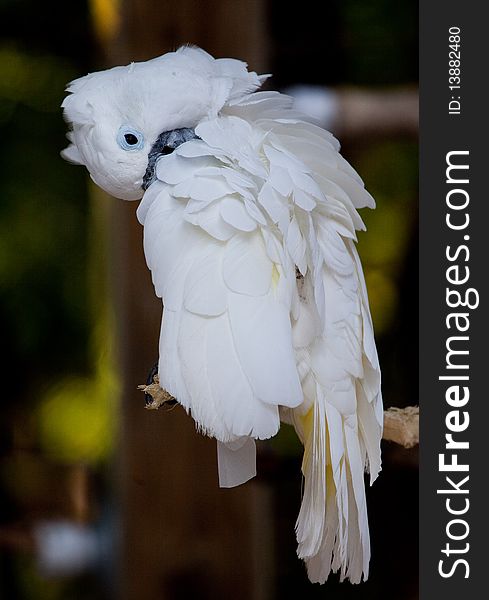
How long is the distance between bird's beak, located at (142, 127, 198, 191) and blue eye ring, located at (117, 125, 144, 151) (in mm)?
13

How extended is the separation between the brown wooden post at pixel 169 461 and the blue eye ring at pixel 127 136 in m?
0.48

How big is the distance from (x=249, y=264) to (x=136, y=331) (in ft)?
2.00

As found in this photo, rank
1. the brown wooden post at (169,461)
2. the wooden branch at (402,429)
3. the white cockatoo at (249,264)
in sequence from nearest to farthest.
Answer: the white cockatoo at (249,264)
the wooden branch at (402,429)
the brown wooden post at (169,461)

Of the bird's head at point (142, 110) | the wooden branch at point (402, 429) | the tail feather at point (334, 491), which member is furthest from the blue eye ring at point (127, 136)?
the wooden branch at point (402, 429)

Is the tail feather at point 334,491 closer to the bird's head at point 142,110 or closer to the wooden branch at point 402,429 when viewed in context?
the wooden branch at point 402,429

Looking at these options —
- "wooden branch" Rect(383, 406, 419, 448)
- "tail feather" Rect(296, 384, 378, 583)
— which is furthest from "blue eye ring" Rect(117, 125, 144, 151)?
"wooden branch" Rect(383, 406, 419, 448)

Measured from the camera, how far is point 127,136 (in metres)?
0.70

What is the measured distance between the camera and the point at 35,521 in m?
1.48

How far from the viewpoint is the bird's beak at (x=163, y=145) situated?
0.70 m

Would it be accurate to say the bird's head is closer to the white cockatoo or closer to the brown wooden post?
the white cockatoo

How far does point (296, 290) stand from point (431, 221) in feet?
1.23

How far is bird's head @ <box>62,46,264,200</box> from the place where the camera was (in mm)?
685

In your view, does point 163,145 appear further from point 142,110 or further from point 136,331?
point 136,331

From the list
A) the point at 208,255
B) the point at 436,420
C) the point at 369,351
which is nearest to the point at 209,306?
the point at 208,255
